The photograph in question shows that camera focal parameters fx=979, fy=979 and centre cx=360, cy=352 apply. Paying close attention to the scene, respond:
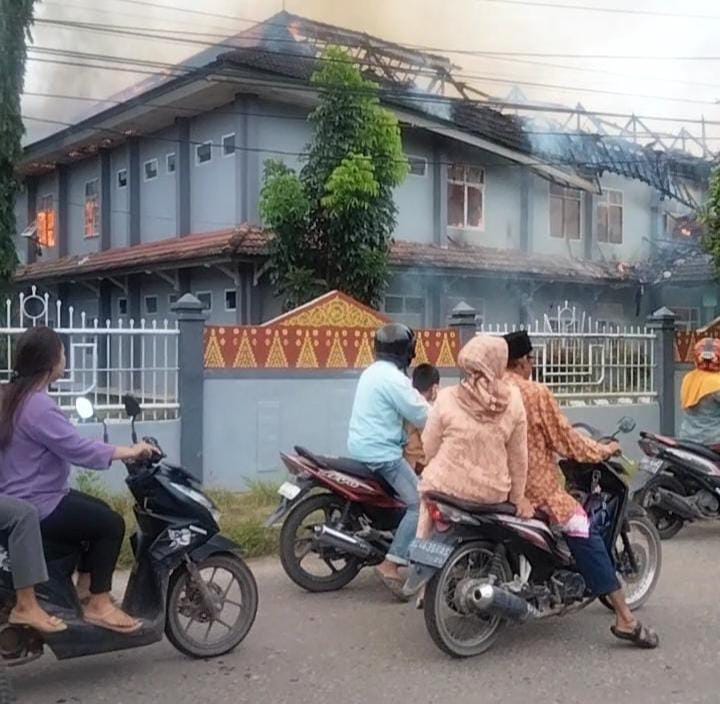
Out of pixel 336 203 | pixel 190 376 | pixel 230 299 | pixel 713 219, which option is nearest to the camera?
pixel 190 376

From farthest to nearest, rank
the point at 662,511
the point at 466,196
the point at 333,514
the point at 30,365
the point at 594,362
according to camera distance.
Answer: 1. the point at 466,196
2. the point at 594,362
3. the point at 662,511
4. the point at 333,514
5. the point at 30,365

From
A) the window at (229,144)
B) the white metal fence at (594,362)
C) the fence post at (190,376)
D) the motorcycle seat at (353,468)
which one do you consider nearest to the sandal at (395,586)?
the motorcycle seat at (353,468)

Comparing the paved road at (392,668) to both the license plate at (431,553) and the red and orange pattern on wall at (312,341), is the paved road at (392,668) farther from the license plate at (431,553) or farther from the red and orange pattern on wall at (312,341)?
the red and orange pattern on wall at (312,341)

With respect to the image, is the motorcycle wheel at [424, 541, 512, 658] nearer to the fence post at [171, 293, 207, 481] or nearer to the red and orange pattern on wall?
the fence post at [171, 293, 207, 481]

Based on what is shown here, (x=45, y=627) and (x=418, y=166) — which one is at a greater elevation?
(x=418, y=166)

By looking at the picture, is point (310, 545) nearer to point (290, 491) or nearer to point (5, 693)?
point (290, 491)

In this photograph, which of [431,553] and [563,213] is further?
[563,213]

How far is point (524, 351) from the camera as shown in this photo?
484 centimetres

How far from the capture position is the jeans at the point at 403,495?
538 cm

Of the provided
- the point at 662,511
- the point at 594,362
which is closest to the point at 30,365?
the point at 662,511

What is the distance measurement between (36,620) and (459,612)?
1867 millimetres

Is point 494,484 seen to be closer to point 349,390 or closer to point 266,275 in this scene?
point 349,390

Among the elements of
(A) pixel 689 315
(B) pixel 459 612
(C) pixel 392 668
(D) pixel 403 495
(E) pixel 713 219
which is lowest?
(C) pixel 392 668

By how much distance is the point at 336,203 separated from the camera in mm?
13523
